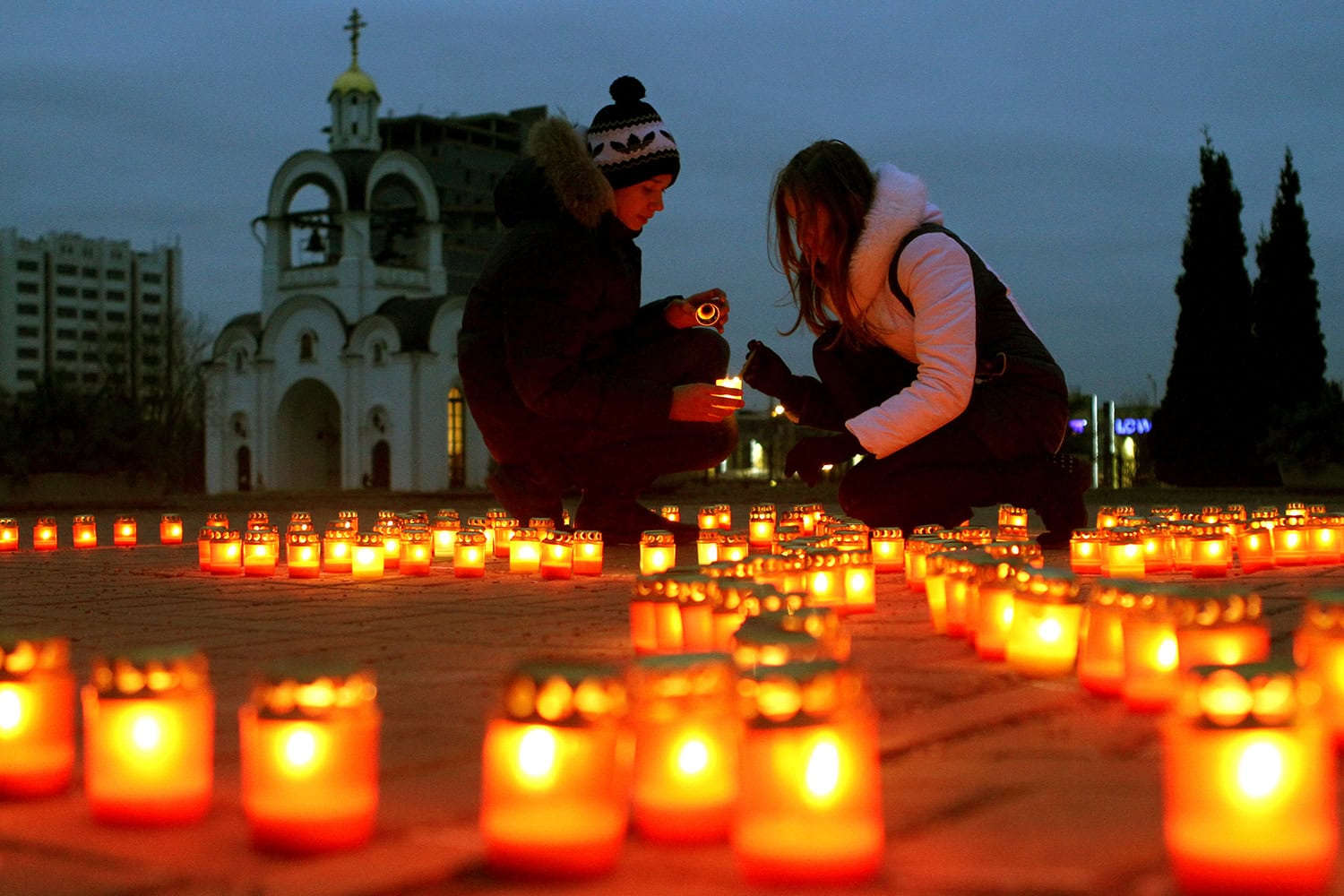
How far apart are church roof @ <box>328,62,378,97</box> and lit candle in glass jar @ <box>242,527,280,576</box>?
3915cm

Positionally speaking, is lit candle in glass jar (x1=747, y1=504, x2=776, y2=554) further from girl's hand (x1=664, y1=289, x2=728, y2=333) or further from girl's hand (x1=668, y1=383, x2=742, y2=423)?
girl's hand (x1=664, y1=289, x2=728, y2=333)

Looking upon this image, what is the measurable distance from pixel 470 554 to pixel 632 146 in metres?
2.05

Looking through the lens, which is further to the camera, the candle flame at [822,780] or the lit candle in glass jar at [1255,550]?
the lit candle in glass jar at [1255,550]

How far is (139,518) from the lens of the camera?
11.4 m

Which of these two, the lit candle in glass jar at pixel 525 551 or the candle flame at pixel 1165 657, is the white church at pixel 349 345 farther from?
the candle flame at pixel 1165 657

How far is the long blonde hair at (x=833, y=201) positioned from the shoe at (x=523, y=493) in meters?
1.70

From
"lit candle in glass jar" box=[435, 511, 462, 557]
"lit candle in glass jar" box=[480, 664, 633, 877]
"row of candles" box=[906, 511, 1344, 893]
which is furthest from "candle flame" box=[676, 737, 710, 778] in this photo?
"lit candle in glass jar" box=[435, 511, 462, 557]

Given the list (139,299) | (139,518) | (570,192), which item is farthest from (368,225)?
(139,299)

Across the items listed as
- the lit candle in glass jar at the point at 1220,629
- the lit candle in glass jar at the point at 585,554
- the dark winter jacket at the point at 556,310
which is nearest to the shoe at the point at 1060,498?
the dark winter jacket at the point at 556,310

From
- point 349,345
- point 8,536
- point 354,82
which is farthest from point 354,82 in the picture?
point 8,536

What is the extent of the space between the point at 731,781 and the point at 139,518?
35.0 feet

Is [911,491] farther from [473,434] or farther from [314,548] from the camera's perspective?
[473,434]

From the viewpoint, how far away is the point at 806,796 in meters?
1.48

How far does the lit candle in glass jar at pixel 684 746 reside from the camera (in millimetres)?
1624
